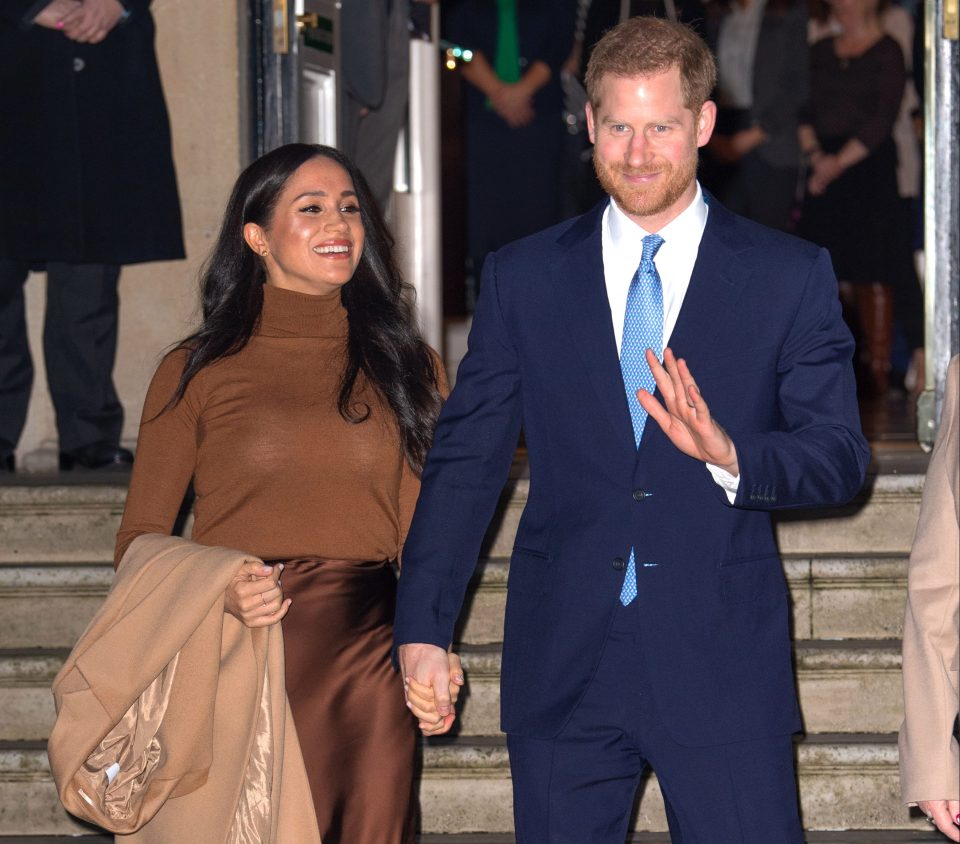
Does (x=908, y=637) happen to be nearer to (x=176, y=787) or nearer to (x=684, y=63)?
(x=684, y=63)

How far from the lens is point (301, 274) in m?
3.84

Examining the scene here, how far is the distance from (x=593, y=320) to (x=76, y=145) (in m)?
4.09

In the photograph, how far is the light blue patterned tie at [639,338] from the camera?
2982mm

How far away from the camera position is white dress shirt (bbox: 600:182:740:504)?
304cm

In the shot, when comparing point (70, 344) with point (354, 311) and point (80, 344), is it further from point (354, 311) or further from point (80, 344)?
point (354, 311)

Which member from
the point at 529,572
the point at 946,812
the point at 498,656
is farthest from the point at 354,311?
the point at 946,812

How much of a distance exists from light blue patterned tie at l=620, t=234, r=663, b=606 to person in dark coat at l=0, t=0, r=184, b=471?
399cm

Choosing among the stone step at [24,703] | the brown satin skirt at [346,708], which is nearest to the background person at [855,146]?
the stone step at [24,703]

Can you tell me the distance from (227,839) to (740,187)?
6700mm

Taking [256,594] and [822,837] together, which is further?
[822,837]

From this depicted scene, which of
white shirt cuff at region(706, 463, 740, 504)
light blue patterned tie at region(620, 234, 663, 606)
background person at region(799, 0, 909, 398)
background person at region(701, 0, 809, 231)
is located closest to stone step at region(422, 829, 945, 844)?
light blue patterned tie at region(620, 234, 663, 606)

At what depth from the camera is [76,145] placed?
6547mm

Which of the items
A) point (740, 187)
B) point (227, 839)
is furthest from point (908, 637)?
point (740, 187)

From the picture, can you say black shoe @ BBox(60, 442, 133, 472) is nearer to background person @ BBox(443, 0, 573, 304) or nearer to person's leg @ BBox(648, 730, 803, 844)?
person's leg @ BBox(648, 730, 803, 844)
